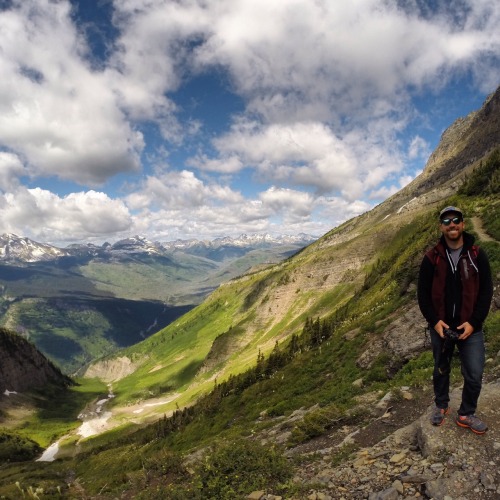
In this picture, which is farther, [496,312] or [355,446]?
[496,312]

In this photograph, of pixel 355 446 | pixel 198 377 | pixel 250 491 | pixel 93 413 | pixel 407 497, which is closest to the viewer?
pixel 407 497

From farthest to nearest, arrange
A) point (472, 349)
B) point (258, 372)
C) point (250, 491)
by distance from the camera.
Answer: point (258, 372) → point (250, 491) → point (472, 349)

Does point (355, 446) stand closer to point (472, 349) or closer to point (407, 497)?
point (407, 497)

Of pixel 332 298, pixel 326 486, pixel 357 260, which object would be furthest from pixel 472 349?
pixel 357 260

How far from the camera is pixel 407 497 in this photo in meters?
8.58

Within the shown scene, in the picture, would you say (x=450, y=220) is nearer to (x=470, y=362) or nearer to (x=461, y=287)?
(x=461, y=287)

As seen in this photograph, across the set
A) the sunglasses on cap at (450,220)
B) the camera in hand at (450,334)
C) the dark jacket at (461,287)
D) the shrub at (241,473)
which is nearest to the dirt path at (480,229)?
the dark jacket at (461,287)

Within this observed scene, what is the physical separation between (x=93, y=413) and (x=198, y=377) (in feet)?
265

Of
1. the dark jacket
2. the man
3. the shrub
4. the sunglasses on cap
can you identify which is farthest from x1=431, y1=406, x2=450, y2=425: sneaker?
the sunglasses on cap

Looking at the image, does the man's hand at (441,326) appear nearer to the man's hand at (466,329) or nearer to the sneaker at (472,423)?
the man's hand at (466,329)

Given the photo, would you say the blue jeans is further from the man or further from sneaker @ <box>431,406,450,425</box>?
sneaker @ <box>431,406,450,425</box>

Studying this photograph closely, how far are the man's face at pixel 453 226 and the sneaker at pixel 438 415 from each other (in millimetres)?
5182

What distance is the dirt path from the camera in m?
36.0

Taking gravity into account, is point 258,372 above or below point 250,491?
below
